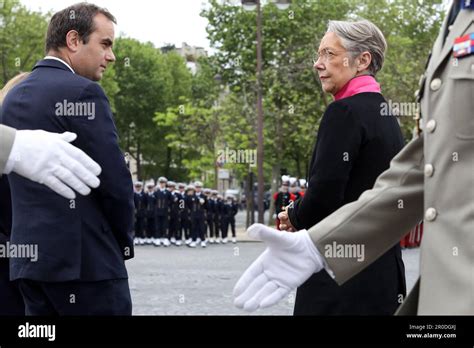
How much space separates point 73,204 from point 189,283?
33.9ft

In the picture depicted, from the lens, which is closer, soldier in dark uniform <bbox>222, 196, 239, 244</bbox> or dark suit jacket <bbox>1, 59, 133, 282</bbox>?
dark suit jacket <bbox>1, 59, 133, 282</bbox>

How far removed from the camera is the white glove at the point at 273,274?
2.56m

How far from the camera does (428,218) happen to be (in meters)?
2.56

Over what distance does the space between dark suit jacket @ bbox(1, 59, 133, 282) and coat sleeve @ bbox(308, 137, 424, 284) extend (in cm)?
138

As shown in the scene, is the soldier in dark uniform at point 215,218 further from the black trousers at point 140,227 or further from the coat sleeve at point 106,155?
the coat sleeve at point 106,155

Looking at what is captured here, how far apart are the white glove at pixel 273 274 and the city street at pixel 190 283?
22.7 ft

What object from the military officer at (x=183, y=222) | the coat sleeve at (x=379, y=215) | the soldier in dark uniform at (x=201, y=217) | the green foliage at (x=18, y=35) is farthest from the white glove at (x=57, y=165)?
the green foliage at (x=18, y=35)

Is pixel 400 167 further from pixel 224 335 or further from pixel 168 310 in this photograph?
pixel 168 310

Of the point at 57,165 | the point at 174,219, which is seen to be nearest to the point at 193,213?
the point at 174,219

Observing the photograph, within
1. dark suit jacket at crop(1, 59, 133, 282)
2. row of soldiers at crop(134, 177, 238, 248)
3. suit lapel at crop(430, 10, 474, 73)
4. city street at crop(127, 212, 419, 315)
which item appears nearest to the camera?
suit lapel at crop(430, 10, 474, 73)

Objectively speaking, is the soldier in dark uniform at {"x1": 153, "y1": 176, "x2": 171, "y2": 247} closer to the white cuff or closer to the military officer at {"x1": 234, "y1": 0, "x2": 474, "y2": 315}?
the white cuff

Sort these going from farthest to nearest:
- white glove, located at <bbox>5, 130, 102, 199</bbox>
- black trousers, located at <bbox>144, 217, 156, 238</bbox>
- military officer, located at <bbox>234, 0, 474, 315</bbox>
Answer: black trousers, located at <bbox>144, 217, 156, 238</bbox> → white glove, located at <bbox>5, 130, 102, 199</bbox> → military officer, located at <bbox>234, 0, 474, 315</bbox>

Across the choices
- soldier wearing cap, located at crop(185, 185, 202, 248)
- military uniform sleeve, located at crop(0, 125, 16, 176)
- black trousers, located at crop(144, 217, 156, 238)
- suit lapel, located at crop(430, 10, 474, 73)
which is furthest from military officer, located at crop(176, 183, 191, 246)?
suit lapel, located at crop(430, 10, 474, 73)

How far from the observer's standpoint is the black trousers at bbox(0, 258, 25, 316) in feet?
14.9
